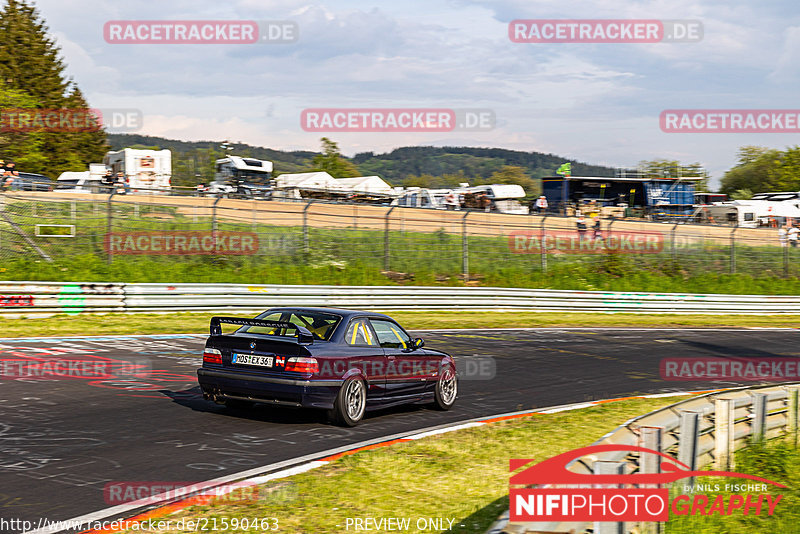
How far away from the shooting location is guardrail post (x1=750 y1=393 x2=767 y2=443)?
823 centimetres

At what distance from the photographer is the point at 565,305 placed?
2697cm

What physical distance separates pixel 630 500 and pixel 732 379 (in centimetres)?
1095

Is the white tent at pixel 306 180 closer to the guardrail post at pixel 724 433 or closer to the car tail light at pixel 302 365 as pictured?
the car tail light at pixel 302 365

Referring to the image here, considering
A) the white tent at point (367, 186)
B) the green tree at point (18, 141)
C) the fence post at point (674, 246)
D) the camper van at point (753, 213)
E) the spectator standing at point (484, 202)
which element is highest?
the green tree at point (18, 141)

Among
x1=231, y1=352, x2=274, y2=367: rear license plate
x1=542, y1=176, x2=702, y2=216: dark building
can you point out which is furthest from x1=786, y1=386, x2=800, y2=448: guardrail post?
x1=542, y1=176, x2=702, y2=216: dark building

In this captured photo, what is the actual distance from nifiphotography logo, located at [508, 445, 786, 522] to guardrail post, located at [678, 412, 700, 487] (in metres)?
0.14

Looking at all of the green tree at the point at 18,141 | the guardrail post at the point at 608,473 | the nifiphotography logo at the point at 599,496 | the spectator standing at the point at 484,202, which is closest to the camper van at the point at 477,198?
the spectator standing at the point at 484,202

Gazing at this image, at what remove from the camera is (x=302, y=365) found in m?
8.35

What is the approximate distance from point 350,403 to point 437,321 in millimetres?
14096

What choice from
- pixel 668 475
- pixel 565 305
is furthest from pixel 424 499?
pixel 565 305

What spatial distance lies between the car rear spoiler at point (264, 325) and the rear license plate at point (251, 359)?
37 centimetres

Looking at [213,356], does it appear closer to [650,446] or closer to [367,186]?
[650,446]

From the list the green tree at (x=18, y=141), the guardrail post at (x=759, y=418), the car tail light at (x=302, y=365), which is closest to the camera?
the guardrail post at (x=759, y=418)

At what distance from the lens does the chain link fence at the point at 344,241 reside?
21531mm
